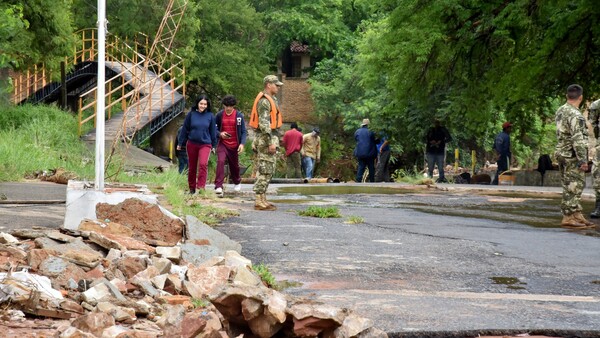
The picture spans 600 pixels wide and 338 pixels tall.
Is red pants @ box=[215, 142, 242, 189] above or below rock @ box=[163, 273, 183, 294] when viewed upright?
above

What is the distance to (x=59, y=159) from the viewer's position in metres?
21.7

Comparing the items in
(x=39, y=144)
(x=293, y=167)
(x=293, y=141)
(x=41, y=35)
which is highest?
(x=41, y=35)

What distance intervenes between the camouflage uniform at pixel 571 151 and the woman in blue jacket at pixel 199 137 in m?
5.85

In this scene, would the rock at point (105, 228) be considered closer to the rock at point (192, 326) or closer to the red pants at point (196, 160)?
the rock at point (192, 326)

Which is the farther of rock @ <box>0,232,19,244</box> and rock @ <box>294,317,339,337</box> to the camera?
rock @ <box>0,232,19,244</box>

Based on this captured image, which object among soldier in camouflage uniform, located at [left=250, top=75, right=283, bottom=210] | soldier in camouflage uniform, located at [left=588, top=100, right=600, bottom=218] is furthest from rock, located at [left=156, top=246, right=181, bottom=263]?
soldier in camouflage uniform, located at [left=588, top=100, right=600, bottom=218]

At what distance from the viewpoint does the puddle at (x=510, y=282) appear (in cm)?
796

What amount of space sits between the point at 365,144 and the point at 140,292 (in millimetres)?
25275

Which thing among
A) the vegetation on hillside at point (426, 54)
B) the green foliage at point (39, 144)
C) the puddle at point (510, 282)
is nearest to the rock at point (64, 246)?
the puddle at point (510, 282)

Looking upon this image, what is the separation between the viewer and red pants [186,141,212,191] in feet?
57.4

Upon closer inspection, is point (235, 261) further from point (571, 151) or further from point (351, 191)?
point (351, 191)

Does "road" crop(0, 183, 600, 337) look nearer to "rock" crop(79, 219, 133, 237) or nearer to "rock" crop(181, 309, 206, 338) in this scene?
"rock" crop(79, 219, 133, 237)

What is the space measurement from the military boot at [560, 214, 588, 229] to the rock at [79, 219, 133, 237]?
6799 mm

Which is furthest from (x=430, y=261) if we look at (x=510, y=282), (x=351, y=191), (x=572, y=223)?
(x=351, y=191)
